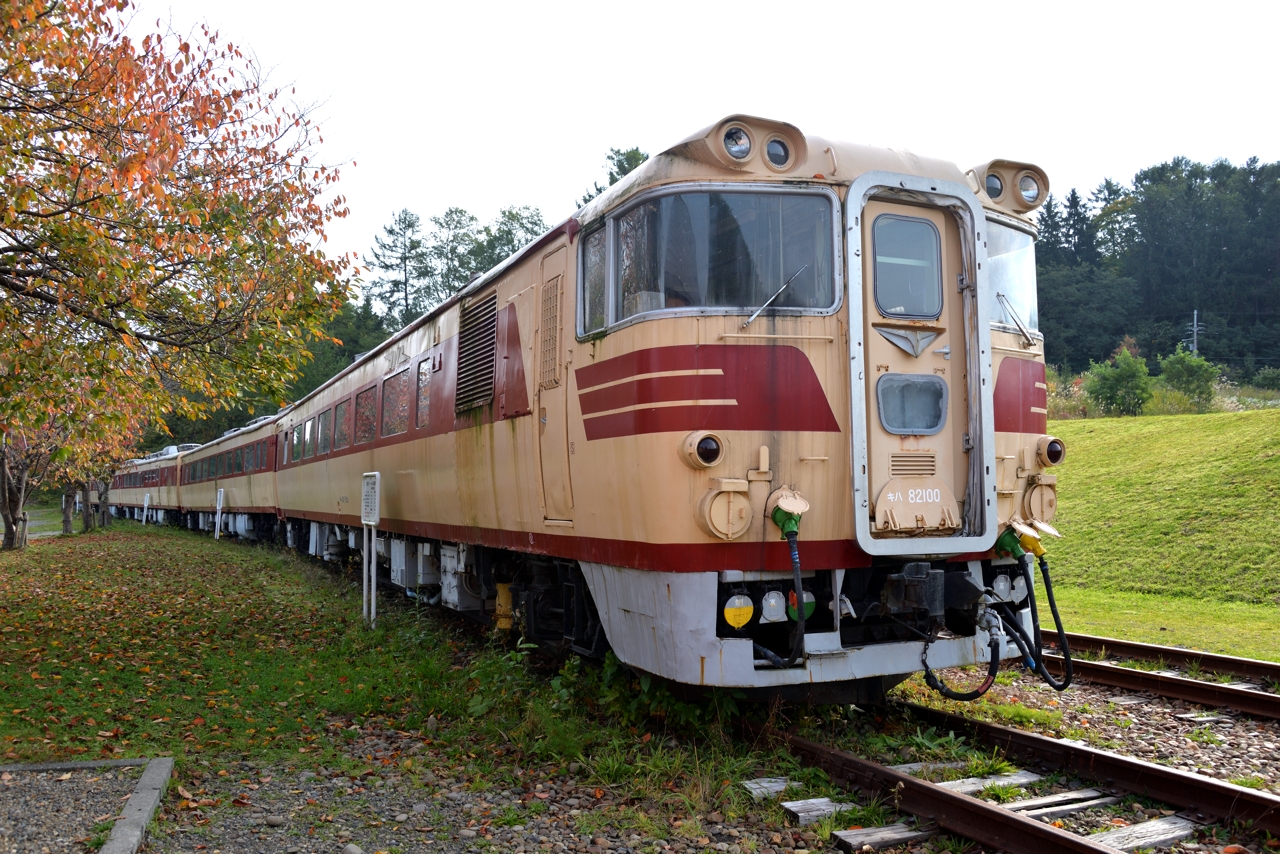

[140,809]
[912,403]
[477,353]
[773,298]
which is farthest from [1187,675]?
[140,809]

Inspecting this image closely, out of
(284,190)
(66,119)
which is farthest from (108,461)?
(66,119)

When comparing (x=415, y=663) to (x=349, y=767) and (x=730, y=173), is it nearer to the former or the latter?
(x=349, y=767)

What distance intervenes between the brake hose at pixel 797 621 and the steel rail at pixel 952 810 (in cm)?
58

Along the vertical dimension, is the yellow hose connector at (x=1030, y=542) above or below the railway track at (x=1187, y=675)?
above

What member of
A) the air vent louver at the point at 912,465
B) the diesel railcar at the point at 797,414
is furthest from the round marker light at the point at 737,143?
the air vent louver at the point at 912,465

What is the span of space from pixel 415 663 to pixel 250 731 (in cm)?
192

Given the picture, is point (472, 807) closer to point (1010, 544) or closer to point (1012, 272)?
point (1010, 544)

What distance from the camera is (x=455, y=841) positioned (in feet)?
14.6

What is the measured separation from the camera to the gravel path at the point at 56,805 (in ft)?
13.7

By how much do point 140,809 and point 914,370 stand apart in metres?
4.56

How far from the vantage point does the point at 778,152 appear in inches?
210

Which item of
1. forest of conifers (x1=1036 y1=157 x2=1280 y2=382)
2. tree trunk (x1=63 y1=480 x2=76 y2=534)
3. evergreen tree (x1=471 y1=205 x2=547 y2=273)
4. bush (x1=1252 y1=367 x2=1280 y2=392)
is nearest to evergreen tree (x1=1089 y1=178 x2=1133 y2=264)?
forest of conifers (x1=1036 y1=157 x2=1280 y2=382)

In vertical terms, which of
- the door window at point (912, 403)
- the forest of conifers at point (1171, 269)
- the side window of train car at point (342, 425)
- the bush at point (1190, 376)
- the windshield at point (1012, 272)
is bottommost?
the door window at point (912, 403)

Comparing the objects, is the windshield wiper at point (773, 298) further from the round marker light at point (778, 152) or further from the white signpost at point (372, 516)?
the white signpost at point (372, 516)
